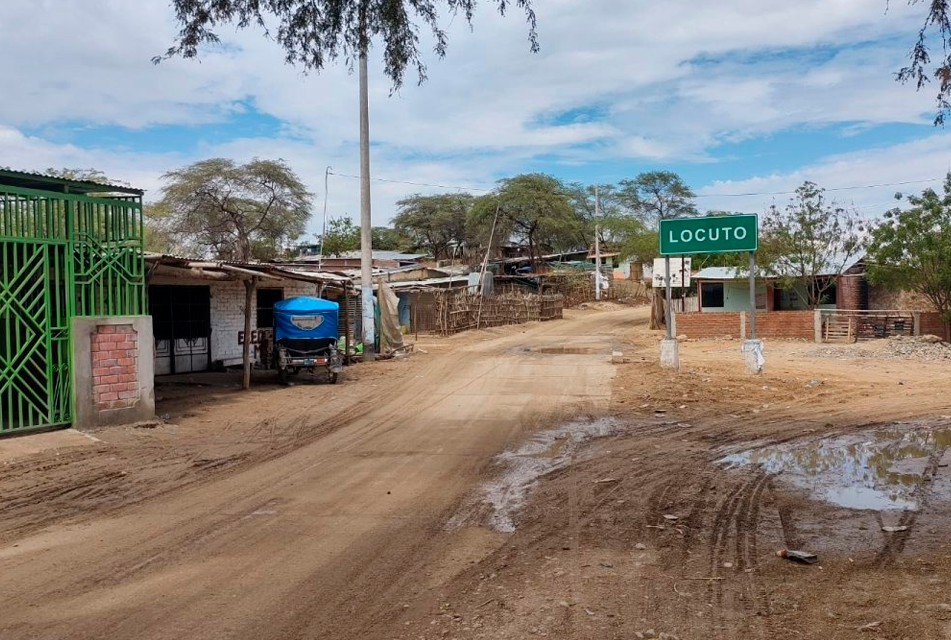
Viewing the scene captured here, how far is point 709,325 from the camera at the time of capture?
32.1m

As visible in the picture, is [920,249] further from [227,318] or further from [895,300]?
[227,318]

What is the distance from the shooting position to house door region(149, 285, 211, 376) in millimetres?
18062

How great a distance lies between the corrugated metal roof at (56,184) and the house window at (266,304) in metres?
10.0

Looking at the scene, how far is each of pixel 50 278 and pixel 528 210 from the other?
45807mm

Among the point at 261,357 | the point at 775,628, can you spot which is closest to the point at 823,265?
the point at 261,357

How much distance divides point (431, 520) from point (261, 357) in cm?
1548

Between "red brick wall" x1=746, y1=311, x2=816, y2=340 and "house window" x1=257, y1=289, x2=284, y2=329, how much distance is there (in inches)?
744

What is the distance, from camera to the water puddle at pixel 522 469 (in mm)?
6750

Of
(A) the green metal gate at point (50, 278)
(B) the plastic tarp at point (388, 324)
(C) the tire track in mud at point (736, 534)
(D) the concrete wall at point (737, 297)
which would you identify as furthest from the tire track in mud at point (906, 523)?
(D) the concrete wall at point (737, 297)

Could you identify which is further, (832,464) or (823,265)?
(823,265)

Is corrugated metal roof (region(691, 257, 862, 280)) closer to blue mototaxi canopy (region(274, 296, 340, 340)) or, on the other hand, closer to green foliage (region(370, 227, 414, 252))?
blue mototaxi canopy (region(274, 296, 340, 340))

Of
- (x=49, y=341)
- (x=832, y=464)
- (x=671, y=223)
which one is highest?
(x=671, y=223)

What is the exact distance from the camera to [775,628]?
4266 mm

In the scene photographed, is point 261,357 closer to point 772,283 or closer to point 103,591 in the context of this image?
point 103,591
